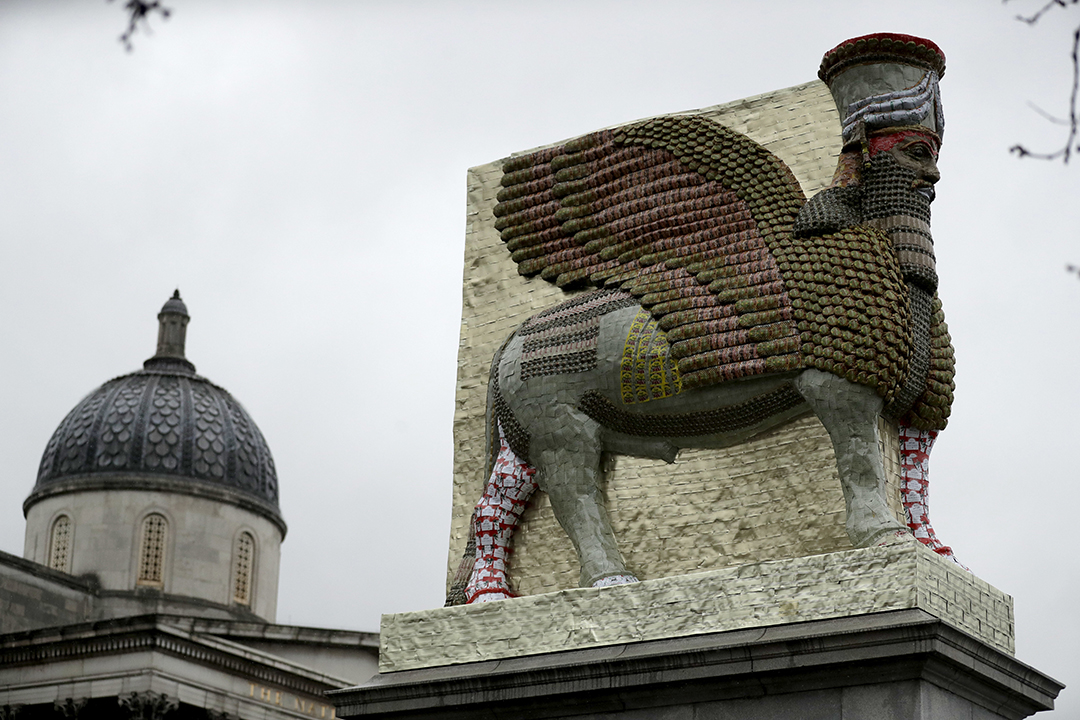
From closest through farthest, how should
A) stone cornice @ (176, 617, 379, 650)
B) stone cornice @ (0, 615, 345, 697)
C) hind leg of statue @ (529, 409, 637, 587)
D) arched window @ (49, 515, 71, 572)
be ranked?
hind leg of statue @ (529, 409, 637, 587) → stone cornice @ (0, 615, 345, 697) → stone cornice @ (176, 617, 379, 650) → arched window @ (49, 515, 71, 572)

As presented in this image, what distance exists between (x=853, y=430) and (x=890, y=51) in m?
2.73

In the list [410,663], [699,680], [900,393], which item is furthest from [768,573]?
[410,663]

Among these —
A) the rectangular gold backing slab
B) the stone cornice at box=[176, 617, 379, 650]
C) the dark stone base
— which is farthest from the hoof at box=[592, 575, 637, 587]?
the stone cornice at box=[176, 617, 379, 650]

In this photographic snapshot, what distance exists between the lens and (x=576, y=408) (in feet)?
39.2

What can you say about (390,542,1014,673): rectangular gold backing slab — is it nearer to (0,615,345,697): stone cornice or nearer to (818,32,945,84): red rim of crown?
(818,32,945,84): red rim of crown

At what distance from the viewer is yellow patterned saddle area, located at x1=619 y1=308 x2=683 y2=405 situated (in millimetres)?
11531

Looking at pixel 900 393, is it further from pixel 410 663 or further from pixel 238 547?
pixel 238 547

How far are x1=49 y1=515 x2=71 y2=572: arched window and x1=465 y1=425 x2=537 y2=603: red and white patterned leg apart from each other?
32079 millimetres

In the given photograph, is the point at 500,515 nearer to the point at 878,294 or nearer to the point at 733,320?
the point at 733,320

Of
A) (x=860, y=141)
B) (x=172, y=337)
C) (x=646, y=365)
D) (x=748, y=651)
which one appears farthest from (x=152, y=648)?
(x=860, y=141)

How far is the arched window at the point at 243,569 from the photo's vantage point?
43.4 m

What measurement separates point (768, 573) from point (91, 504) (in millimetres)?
34447

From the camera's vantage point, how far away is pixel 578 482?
11969 millimetres

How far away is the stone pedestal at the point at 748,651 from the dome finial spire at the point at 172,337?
35.7m
